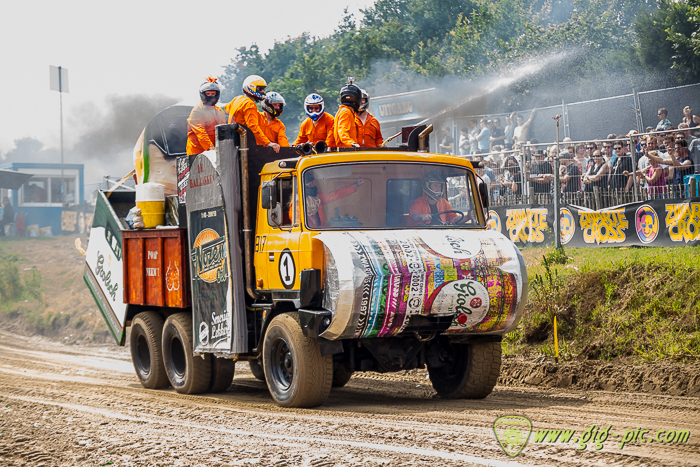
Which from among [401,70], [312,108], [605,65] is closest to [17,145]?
[401,70]

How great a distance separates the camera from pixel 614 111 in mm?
20969

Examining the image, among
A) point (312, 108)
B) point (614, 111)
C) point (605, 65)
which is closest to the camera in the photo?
point (312, 108)

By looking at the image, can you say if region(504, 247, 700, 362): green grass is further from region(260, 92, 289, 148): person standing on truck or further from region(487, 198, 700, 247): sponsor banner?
region(260, 92, 289, 148): person standing on truck

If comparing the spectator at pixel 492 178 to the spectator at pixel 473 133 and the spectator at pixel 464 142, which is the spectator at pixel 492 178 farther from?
the spectator at pixel 464 142

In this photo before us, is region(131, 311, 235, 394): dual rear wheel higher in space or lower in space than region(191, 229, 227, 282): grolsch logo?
lower

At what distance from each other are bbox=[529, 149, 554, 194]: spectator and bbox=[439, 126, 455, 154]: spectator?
21.0 ft

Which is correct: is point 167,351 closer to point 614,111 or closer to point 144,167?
point 144,167

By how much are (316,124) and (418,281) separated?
3.35 m

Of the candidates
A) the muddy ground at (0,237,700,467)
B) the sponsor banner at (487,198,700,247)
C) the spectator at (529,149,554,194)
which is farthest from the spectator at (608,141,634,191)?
the muddy ground at (0,237,700,467)

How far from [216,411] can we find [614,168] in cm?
965

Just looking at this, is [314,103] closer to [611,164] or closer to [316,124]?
[316,124]

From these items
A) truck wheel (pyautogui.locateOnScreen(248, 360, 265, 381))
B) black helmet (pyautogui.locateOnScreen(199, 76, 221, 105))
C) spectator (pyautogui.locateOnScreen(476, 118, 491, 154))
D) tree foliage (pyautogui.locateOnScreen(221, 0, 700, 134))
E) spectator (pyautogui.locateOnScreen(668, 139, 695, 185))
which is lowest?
truck wheel (pyautogui.locateOnScreen(248, 360, 265, 381))

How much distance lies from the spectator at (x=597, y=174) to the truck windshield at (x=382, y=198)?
23.3 ft

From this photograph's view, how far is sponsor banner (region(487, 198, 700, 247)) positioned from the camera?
13812mm
